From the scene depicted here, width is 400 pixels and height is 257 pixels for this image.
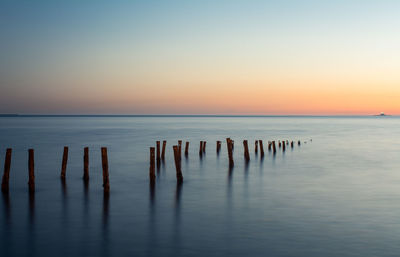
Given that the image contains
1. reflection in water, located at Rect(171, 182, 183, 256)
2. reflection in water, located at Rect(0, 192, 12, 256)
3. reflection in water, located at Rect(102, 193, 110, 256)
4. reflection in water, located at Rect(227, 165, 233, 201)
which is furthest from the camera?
reflection in water, located at Rect(227, 165, 233, 201)

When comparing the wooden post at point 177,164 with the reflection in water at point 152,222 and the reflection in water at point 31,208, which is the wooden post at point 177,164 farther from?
the reflection in water at point 31,208

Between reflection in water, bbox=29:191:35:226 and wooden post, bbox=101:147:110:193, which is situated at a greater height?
wooden post, bbox=101:147:110:193

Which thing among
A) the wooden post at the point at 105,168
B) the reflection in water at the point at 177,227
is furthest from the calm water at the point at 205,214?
the wooden post at the point at 105,168

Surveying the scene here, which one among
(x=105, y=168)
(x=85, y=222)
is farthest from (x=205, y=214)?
(x=105, y=168)

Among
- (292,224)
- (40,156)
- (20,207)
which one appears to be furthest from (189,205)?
(40,156)

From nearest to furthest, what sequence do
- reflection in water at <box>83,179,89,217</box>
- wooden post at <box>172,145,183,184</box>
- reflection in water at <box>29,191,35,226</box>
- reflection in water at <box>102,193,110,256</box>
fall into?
reflection in water at <box>102,193,110,256</box> → reflection in water at <box>29,191,35,226</box> → reflection in water at <box>83,179,89,217</box> → wooden post at <box>172,145,183,184</box>

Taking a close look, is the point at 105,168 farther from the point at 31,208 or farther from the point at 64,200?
the point at 31,208

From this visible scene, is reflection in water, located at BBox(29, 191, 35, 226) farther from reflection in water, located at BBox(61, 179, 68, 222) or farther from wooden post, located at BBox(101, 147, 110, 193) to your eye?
wooden post, located at BBox(101, 147, 110, 193)

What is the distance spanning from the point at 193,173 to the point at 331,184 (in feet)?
25.3

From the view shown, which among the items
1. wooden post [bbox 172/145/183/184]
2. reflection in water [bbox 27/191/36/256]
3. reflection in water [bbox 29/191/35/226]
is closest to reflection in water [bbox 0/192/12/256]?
reflection in water [bbox 27/191/36/256]

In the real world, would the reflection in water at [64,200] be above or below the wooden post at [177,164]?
below

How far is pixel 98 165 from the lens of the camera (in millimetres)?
27141

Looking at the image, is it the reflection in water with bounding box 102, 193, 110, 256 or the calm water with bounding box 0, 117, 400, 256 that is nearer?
the reflection in water with bounding box 102, 193, 110, 256

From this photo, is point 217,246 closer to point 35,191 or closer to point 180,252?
point 180,252
